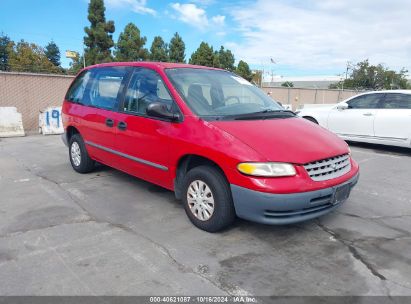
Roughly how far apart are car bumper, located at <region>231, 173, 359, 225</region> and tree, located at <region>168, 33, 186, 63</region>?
33.1 meters

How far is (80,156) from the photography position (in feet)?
19.1

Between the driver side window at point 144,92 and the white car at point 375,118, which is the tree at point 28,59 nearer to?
the white car at point 375,118

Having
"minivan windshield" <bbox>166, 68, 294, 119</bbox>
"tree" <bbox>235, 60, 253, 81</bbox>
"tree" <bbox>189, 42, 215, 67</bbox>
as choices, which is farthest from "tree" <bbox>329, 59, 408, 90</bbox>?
"minivan windshield" <bbox>166, 68, 294, 119</bbox>

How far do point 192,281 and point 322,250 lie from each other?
1.37 meters

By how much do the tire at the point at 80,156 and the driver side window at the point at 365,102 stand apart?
6725 mm

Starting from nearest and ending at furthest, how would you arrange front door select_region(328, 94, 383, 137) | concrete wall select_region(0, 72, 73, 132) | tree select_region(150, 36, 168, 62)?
front door select_region(328, 94, 383, 137), concrete wall select_region(0, 72, 73, 132), tree select_region(150, 36, 168, 62)

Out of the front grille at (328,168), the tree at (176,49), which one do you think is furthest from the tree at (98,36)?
the front grille at (328,168)

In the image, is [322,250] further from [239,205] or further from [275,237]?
[239,205]

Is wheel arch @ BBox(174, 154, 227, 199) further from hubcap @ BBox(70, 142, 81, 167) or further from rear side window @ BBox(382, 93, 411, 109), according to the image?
rear side window @ BBox(382, 93, 411, 109)

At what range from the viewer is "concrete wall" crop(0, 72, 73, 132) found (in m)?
10.8

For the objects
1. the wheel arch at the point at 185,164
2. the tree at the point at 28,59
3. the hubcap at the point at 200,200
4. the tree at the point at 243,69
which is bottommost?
the hubcap at the point at 200,200

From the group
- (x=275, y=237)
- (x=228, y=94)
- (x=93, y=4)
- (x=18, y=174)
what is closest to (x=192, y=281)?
(x=275, y=237)

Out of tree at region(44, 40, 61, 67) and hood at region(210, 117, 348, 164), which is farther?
tree at region(44, 40, 61, 67)

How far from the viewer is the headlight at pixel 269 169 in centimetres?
321
